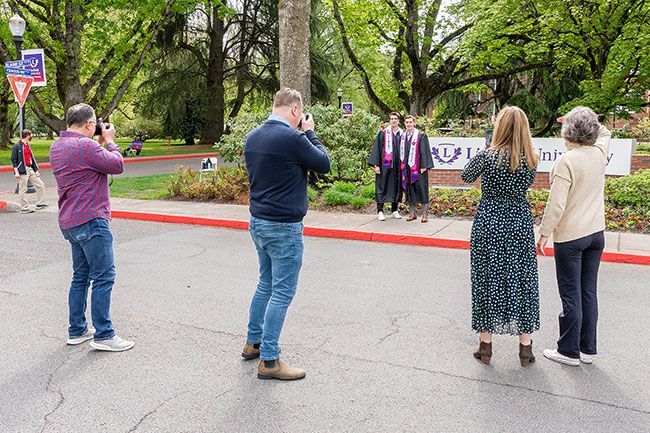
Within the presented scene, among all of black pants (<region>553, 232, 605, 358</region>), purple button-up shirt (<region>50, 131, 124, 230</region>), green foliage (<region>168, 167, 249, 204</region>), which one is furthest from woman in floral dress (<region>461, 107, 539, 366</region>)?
green foliage (<region>168, 167, 249, 204</region>)

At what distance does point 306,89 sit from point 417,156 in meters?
4.06

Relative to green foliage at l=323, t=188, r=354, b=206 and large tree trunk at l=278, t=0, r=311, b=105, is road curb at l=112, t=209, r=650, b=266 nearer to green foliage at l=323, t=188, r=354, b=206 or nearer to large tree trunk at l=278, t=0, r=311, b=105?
green foliage at l=323, t=188, r=354, b=206

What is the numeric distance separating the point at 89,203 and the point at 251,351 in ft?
5.39

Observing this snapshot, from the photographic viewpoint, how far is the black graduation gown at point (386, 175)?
408 inches

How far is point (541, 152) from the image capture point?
41.7ft

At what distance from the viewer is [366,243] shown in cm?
902

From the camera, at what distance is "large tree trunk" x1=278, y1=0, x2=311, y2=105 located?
1280cm

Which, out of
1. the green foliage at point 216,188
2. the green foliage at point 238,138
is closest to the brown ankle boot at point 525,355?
the green foliage at point 216,188

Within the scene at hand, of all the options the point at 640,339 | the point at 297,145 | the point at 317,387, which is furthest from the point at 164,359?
the point at 640,339

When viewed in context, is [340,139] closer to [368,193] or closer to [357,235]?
[368,193]

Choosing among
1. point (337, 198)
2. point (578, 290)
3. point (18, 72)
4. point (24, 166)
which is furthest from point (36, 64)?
point (578, 290)

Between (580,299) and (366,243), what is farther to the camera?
(366,243)

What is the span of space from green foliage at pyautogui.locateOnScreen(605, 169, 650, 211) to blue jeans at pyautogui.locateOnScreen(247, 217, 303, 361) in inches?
328

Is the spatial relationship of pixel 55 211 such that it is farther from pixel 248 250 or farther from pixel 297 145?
pixel 297 145
